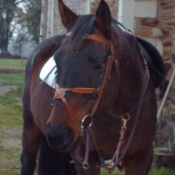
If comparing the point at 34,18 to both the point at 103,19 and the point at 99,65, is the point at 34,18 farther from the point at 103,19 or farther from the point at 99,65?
the point at 99,65

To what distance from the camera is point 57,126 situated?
290 centimetres

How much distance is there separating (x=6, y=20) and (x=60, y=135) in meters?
52.9

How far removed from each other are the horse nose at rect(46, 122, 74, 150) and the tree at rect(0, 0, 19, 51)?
5107cm

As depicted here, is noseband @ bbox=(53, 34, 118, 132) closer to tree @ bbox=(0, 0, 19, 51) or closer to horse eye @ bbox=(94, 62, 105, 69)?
horse eye @ bbox=(94, 62, 105, 69)

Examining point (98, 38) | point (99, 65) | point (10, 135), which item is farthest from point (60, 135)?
point (10, 135)

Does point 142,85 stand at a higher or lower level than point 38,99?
higher

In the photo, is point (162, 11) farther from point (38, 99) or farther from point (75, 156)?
point (75, 156)

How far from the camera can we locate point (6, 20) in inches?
2148

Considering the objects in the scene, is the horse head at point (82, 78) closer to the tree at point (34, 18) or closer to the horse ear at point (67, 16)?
the horse ear at point (67, 16)

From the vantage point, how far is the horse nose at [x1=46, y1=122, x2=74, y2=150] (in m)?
2.90

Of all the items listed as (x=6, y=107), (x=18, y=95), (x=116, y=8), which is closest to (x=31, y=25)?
(x=18, y=95)

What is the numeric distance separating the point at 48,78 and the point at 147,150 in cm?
101

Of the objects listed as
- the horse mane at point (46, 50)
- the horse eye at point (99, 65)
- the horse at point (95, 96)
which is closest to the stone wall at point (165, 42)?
the horse at point (95, 96)

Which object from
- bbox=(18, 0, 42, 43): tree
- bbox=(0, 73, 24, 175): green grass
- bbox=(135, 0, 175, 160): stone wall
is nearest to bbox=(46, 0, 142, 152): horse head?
bbox=(135, 0, 175, 160): stone wall
